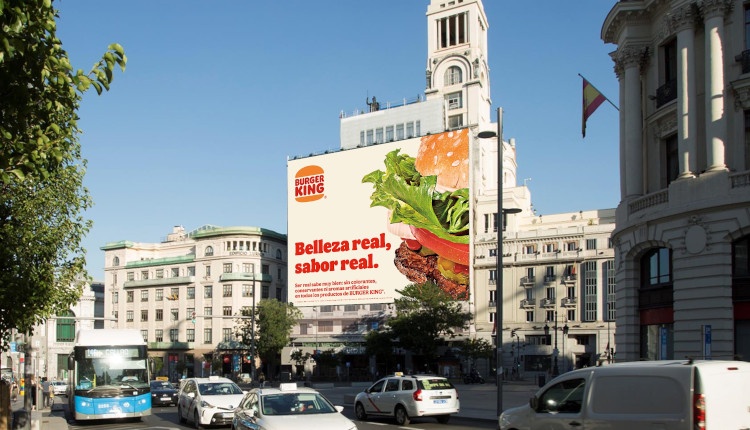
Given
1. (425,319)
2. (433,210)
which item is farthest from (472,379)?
(433,210)

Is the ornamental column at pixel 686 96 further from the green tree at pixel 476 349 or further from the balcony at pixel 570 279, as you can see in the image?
the balcony at pixel 570 279

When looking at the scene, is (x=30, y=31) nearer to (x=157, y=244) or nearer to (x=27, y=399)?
(x=27, y=399)

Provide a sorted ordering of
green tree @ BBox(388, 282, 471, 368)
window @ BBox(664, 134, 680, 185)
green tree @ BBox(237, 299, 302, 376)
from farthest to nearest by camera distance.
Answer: green tree @ BBox(237, 299, 302, 376), green tree @ BBox(388, 282, 471, 368), window @ BBox(664, 134, 680, 185)

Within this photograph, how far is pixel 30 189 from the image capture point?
2142 cm

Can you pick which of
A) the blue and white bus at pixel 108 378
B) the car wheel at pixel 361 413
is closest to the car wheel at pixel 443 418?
the car wheel at pixel 361 413

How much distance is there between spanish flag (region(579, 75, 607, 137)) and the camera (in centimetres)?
3397

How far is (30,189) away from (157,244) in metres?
106

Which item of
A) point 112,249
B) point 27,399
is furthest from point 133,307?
point 27,399

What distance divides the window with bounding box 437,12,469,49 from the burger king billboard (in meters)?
27.7

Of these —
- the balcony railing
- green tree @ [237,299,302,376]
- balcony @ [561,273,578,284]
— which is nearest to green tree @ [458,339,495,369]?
balcony @ [561,273,578,284]

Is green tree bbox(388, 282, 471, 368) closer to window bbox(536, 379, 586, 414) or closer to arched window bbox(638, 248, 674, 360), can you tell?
arched window bbox(638, 248, 674, 360)

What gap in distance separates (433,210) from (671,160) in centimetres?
5539

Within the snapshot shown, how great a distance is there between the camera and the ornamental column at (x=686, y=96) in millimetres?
28906

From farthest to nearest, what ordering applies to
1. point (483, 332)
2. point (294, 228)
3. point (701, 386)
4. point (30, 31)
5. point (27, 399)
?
point (294, 228) → point (483, 332) → point (27, 399) → point (701, 386) → point (30, 31)
